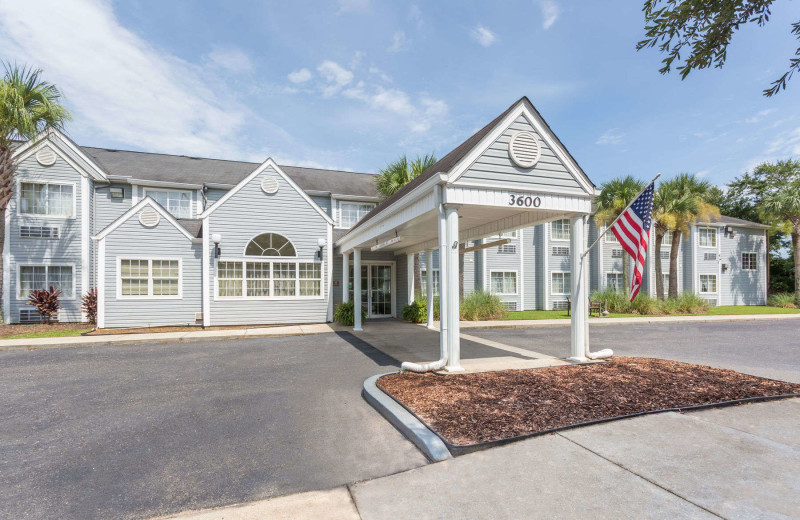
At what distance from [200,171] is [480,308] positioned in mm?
14406

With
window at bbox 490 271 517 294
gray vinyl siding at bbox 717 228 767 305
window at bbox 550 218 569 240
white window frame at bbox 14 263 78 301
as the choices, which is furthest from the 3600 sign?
gray vinyl siding at bbox 717 228 767 305

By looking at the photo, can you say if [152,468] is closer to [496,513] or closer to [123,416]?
[123,416]

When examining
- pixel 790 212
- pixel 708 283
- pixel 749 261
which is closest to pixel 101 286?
pixel 708 283

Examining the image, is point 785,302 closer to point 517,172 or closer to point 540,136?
point 540,136

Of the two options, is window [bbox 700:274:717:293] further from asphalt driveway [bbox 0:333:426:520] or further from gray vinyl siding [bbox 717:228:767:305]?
asphalt driveway [bbox 0:333:426:520]

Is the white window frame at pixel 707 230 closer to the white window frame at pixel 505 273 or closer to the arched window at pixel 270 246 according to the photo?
the white window frame at pixel 505 273

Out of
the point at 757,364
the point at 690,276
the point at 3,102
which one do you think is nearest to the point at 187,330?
the point at 3,102

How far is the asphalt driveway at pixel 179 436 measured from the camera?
328 centimetres

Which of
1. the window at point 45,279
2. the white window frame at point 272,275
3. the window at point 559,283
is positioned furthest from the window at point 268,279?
the window at point 559,283

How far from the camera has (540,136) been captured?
7.68 meters

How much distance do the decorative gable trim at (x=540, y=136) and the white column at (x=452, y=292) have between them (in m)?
0.78

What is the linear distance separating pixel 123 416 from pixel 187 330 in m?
8.87

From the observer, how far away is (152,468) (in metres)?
3.71

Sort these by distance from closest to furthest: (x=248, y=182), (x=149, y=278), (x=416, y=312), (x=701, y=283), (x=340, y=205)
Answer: (x=149, y=278), (x=248, y=182), (x=416, y=312), (x=340, y=205), (x=701, y=283)
